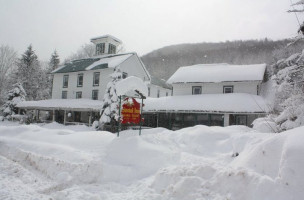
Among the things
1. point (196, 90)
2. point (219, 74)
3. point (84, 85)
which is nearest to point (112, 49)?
point (84, 85)

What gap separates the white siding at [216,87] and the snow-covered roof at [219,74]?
0.51m

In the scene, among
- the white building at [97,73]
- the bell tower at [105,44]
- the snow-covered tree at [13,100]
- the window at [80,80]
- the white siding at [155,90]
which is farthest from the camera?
the bell tower at [105,44]

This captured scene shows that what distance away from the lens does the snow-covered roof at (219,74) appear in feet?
87.9

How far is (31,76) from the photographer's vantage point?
50750 mm

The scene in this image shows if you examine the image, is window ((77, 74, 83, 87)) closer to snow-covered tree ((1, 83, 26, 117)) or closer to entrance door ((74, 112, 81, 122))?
entrance door ((74, 112, 81, 122))

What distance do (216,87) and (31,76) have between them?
3825 centimetres

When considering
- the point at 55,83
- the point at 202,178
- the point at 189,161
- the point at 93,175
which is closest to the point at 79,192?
the point at 93,175

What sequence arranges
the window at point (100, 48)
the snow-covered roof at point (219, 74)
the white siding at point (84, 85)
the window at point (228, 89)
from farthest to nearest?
the window at point (100, 48) < the white siding at point (84, 85) < the window at point (228, 89) < the snow-covered roof at point (219, 74)

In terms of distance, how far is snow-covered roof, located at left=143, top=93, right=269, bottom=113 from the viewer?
23000 mm

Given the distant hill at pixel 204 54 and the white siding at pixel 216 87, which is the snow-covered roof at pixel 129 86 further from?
the distant hill at pixel 204 54

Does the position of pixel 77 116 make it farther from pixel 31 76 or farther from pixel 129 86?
pixel 129 86

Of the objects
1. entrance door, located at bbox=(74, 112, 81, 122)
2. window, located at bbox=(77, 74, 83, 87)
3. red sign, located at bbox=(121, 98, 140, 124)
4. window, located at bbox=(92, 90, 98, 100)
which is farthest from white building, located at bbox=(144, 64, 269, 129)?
red sign, located at bbox=(121, 98, 140, 124)

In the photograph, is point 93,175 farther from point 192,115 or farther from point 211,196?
point 192,115

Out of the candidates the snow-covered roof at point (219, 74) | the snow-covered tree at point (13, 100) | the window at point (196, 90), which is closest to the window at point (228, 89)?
the snow-covered roof at point (219, 74)
